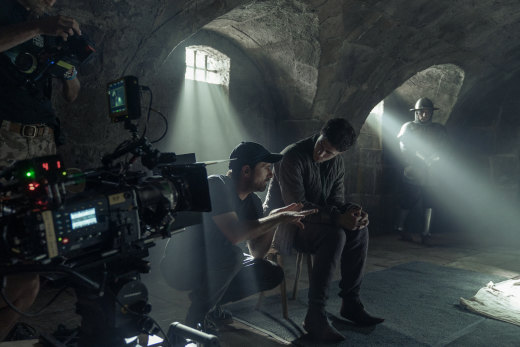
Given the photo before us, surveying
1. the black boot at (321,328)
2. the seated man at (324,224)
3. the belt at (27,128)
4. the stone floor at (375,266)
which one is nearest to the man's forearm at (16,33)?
the belt at (27,128)

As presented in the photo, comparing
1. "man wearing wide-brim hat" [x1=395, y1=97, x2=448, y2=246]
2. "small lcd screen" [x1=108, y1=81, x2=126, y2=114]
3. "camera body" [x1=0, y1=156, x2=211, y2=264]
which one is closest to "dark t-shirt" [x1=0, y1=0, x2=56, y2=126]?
"small lcd screen" [x1=108, y1=81, x2=126, y2=114]

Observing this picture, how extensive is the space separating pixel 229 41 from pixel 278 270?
111 inches

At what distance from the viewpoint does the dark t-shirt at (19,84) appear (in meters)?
1.85

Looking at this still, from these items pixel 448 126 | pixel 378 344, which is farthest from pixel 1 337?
pixel 448 126

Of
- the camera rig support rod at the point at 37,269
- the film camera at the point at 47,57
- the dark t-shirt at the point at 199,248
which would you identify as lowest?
the dark t-shirt at the point at 199,248

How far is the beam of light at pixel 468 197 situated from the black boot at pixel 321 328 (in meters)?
4.18

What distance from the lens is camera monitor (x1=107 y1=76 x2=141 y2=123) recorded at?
142cm

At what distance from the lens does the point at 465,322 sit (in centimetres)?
272

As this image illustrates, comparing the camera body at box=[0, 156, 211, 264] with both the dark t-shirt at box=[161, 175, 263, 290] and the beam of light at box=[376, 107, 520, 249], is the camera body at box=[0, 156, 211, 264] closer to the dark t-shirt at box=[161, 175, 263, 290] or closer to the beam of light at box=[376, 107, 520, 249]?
the dark t-shirt at box=[161, 175, 263, 290]

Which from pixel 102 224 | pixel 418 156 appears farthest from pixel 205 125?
pixel 102 224

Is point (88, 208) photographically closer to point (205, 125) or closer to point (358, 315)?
point (358, 315)

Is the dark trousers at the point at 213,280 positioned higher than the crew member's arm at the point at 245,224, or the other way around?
the crew member's arm at the point at 245,224

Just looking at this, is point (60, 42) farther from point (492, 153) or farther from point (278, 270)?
point (492, 153)

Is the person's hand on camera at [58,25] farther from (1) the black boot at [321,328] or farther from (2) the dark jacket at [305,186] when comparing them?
(1) the black boot at [321,328]
